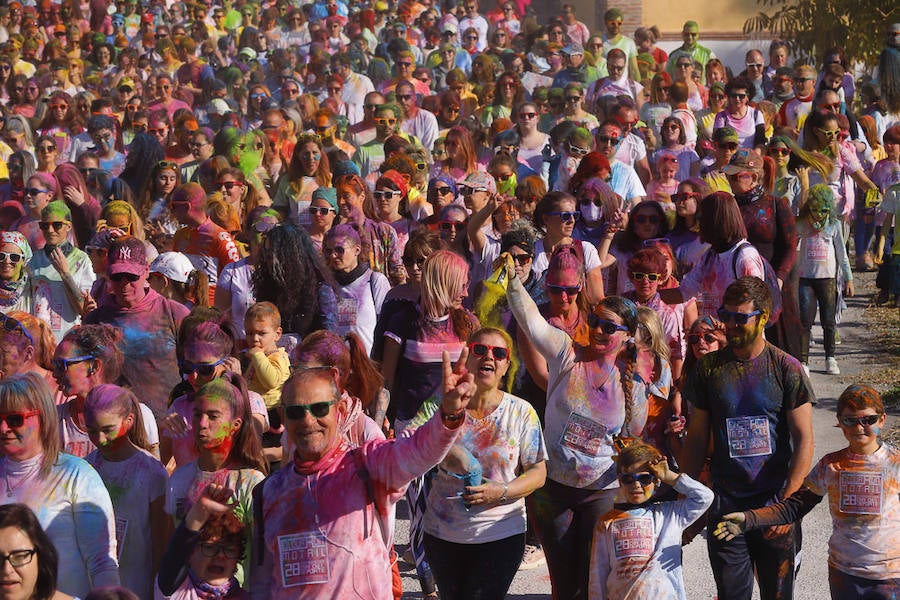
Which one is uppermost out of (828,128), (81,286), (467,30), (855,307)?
(467,30)

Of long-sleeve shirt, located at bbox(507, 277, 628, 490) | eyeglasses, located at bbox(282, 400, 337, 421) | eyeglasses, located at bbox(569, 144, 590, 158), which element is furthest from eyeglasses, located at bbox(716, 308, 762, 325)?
eyeglasses, located at bbox(569, 144, 590, 158)

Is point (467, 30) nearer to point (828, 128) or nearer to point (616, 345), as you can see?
point (828, 128)

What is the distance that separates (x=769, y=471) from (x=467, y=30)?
1639 cm

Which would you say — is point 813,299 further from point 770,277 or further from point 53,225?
point 53,225

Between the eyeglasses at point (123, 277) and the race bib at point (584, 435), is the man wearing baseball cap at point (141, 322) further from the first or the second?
the race bib at point (584, 435)

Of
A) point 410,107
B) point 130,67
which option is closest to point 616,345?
point 410,107

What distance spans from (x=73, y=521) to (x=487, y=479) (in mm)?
1785

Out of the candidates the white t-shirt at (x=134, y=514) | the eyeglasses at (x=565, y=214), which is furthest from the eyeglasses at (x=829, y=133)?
the white t-shirt at (x=134, y=514)

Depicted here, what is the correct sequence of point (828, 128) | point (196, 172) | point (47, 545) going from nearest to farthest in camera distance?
1. point (47, 545)
2. point (828, 128)
3. point (196, 172)

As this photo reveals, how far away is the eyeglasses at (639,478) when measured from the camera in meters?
6.25

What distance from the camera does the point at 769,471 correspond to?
6645 mm

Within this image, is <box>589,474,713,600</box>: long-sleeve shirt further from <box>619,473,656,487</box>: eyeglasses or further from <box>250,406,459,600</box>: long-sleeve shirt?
<box>250,406,459,600</box>: long-sleeve shirt

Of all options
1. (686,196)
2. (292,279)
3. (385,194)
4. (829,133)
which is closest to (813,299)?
(829,133)

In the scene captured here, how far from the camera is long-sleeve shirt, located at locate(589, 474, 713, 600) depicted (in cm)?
623
